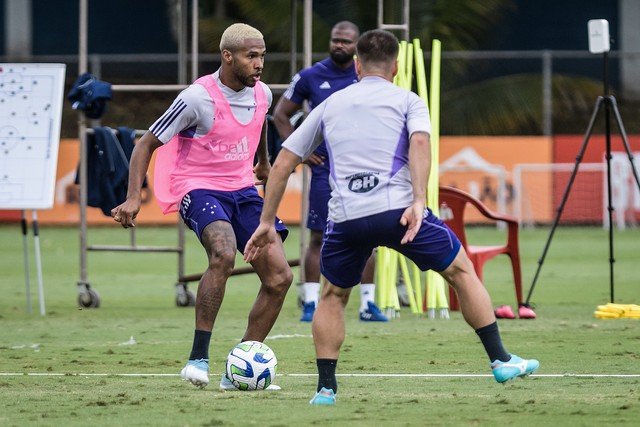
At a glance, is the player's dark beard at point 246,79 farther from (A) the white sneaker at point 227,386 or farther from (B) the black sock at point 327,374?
(B) the black sock at point 327,374

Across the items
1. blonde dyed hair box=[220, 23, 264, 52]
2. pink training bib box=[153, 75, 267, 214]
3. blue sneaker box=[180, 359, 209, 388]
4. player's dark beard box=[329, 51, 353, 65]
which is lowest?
blue sneaker box=[180, 359, 209, 388]

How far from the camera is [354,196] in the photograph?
272 inches

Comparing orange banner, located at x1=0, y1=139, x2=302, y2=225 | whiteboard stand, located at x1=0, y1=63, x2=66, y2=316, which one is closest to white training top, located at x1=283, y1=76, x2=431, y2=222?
whiteboard stand, located at x1=0, y1=63, x2=66, y2=316

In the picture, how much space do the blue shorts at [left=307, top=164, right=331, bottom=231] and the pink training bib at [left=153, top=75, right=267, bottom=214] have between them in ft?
10.3

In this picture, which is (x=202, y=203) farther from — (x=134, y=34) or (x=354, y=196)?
(x=134, y=34)

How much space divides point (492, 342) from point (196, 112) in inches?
91.2

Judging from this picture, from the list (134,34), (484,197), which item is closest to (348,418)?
(484,197)

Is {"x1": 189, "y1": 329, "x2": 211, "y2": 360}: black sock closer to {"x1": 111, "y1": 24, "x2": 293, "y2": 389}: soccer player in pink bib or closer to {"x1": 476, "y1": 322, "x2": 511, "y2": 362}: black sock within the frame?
{"x1": 111, "y1": 24, "x2": 293, "y2": 389}: soccer player in pink bib

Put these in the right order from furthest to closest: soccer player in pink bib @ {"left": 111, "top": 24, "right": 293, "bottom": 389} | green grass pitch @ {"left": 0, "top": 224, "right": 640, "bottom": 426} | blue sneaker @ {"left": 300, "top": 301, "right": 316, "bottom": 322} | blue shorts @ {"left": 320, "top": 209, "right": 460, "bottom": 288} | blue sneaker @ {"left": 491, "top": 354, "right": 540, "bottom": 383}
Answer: blue sneaker @ {"left": 300, "top": 301, "right": 316, "bottom": 322}, soccer player in pink bib @ {"left": 111, "top": 24, "right": 293, "bottom": 389}, blue sneaker @ {"left": 491, "top": 354, "right": 540, "bottom": 383}, blue shorts @ {"left": 320, "top": 209, "right": 460, "bottom": 288}, green grass pitch @ {"left": 0, "top": 224, "right": 640, "bottom": 426}

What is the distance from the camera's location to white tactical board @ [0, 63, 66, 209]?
41.5 feet

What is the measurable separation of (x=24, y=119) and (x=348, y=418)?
7170mm

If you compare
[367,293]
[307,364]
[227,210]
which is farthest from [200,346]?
[367,293]

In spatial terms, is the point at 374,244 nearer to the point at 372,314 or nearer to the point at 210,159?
A: the point at 210,159

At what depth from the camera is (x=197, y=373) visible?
7.63 m
